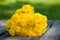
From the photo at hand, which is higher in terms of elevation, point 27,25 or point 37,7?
point 27,25

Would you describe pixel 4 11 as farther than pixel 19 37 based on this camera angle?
Yes

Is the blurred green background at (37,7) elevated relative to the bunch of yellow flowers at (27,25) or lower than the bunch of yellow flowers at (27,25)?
lower

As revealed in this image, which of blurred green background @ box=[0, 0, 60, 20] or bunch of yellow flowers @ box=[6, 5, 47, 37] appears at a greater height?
bunch of yellow flowers @ box=[6, 5, 47, 37]

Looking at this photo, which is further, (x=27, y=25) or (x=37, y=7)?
(x=37, y=7)

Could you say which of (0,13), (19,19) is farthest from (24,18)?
(0,13)

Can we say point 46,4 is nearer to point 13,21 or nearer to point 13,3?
point 13,3

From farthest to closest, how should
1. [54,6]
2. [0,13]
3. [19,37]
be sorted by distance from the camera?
1. [54,6]
2. [0,13]
3. [19,37]

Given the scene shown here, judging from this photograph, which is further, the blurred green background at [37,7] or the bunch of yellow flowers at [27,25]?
the blurred green background at [37,7]

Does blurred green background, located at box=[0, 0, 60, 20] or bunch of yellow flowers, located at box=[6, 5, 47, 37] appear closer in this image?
bunch of yellow flowers, located at box=[6, 5, 47, 37]
